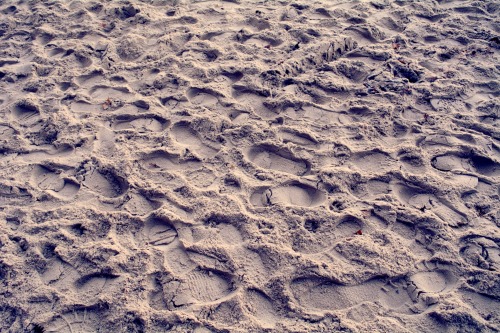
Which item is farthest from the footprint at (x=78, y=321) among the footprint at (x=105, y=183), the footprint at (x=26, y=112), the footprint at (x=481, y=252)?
the footprint at (x=481, y=252)

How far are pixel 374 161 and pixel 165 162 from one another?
1477mm

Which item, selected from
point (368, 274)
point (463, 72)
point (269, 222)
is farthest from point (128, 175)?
point (463, 72)

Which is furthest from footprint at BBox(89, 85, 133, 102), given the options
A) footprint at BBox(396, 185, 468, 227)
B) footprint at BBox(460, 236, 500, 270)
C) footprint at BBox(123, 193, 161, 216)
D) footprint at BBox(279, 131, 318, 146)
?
footprint at BBox(460, 236, 500, 270)

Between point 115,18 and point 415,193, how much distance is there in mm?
3425

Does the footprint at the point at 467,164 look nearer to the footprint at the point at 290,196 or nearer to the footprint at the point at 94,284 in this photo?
the footprint at the point at 290,196

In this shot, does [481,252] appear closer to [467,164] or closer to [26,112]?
[467,164]

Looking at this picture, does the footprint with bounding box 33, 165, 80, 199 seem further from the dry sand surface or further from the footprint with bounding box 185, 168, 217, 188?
the footprint with bounding box 185, 168, 217, 188

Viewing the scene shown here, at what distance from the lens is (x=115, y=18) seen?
4.17 m

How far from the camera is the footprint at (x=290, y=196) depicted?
2545 millimetres

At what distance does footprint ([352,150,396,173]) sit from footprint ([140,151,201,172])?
1.12 metres

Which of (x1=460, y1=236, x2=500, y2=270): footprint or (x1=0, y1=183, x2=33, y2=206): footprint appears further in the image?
(x1=0, y1=183, x2=33, y2=206): footprint

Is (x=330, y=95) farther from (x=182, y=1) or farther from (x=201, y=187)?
(x=182, y=1)

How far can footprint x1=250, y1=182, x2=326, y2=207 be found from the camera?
254cm

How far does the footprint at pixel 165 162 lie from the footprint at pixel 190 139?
11 cm
